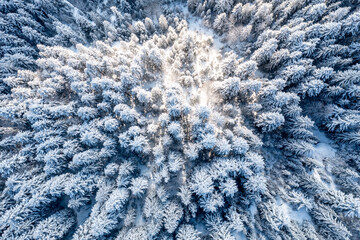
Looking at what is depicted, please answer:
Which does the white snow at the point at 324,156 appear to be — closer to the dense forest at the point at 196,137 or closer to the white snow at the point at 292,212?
the dense forest at the point at 196,137

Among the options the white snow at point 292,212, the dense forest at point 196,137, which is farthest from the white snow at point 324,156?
the white snow at point 292,212

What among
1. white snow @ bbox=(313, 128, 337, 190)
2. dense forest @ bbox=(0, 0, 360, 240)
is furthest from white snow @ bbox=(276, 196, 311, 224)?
white snow @ bbox=(313, 128, 337, 190)

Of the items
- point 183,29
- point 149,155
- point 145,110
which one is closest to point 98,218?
point 149,155

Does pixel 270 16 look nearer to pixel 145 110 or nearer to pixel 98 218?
pixel 145 110

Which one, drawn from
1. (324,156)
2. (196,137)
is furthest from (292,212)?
(196,137)

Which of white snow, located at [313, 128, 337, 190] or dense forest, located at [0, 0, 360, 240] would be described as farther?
white snow, located at [313, 128, 337, 190]

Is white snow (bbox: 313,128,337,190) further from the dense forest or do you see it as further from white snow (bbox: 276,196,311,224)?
white snow (bbox: 276,196,311,224)

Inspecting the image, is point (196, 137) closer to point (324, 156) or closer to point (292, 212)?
point (292, 212)

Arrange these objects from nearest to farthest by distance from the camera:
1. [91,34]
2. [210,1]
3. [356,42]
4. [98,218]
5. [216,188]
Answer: [98,218], [216,188], [356,42], [210,1], [91,34]

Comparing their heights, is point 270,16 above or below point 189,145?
above
